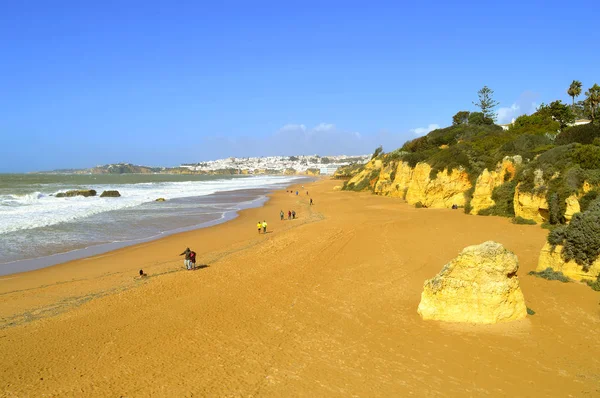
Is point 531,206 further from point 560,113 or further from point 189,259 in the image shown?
point 560,113

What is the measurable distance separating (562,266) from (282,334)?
284 inches

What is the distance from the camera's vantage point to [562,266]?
34.3 feet

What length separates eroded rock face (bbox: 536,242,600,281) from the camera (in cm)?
985

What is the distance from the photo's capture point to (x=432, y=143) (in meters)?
42.6

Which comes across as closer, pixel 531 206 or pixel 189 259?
pixel 189 259

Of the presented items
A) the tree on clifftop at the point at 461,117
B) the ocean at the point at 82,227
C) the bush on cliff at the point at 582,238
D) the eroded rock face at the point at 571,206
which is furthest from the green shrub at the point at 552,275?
the tree on clifftop at the point at 461,117

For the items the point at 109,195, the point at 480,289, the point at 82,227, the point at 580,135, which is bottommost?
the point at 109,195

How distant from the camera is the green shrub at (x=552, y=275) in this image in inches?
400

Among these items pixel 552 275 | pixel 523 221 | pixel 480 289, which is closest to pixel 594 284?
pixel 552 275

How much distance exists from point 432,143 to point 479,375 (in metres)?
38.6

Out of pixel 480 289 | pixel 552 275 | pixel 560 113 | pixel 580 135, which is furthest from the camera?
pixel 560 113

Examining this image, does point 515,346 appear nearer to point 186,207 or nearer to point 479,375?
point 479,375

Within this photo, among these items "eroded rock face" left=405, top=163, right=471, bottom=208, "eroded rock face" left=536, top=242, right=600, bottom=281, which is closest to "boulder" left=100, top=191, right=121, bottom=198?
"eroded rock face" left=405, top=163, right=471, bottom=208

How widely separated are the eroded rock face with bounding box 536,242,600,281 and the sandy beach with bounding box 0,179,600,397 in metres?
0.48
